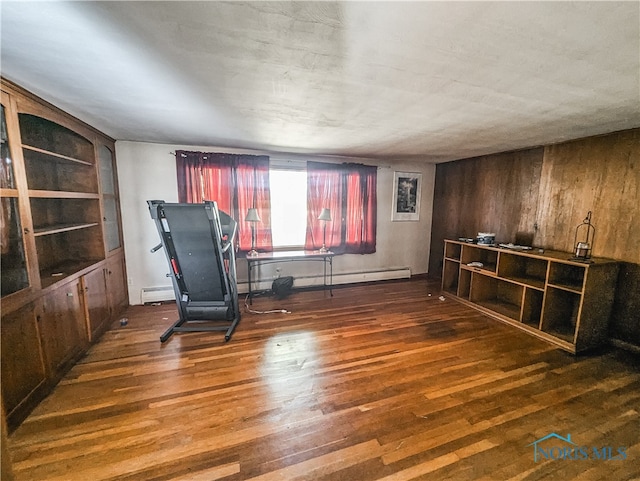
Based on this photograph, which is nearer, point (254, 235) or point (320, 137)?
point (320, 137)

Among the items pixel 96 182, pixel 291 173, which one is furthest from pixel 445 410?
pixel 96 182

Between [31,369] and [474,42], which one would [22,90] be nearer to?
[31,369]

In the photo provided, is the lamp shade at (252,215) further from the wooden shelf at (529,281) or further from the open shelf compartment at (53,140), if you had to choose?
the wooden shelf at (529,281)

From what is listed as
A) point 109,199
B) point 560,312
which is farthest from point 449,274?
point 109,199

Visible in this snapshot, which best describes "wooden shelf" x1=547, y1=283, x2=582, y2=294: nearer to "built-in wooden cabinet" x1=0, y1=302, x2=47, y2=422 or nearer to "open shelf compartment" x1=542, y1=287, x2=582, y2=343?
"open shelf compartment" x1=542, y1=287, x2=582, y2=343

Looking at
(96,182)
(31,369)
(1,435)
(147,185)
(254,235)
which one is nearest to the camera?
(1,435)

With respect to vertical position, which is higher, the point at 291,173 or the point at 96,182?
the point at 291,173

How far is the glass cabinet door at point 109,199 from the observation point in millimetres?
3207

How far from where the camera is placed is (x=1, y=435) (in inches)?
30.2

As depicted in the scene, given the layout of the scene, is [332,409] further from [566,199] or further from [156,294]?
[566,199]

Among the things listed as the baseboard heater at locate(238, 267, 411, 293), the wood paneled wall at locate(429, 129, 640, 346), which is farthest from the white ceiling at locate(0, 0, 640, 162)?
the baseboard heater at locate(238, 267, 411, 293)

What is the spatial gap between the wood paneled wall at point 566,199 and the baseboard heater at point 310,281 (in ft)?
4.47

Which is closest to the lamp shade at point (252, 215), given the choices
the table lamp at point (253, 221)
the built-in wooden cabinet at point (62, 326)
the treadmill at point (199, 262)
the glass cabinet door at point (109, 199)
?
the table lamp at point (253, 221)

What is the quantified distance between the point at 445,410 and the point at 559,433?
27.7 inches
